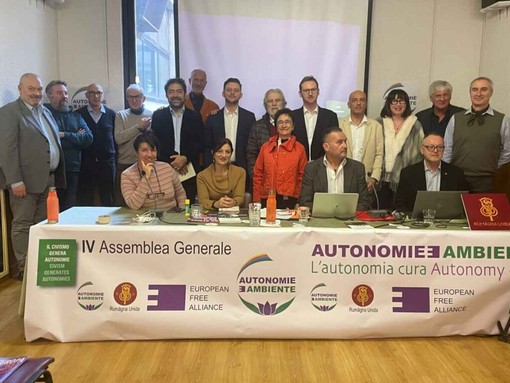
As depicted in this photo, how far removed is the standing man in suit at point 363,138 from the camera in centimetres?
380

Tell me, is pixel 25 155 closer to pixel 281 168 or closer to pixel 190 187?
pixel 190 187

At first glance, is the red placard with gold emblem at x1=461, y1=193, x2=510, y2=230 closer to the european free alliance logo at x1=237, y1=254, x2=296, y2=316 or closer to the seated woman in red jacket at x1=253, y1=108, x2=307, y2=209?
the european free alliance logo at x1=237, y1=254, x2=296, y2=316

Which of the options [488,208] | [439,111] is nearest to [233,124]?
[439,111]

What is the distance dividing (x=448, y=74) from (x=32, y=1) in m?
4.20

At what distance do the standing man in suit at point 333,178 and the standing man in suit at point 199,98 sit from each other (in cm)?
158

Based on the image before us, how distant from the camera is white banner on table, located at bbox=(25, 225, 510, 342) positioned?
253cm

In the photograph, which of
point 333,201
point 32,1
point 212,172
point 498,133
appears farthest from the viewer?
point 32,1

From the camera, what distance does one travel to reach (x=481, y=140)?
11.6 feet

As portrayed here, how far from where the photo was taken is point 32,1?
431cm

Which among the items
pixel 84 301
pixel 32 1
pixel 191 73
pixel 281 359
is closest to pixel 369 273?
pixel 281 359

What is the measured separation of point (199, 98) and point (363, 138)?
63.9 inches

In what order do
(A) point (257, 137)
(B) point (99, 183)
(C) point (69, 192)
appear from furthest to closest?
(B) point (99, 183), (C) point (69, 192), (A) point (257, 137)

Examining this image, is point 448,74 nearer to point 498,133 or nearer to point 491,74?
point 491,74

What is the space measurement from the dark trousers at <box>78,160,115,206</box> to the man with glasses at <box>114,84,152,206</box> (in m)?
0.13
